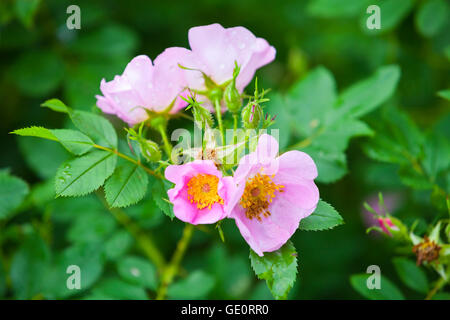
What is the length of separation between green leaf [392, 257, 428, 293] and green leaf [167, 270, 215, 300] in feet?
2.24

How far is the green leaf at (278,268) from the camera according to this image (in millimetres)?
1163

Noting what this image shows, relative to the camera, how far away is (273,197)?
4.19 feet

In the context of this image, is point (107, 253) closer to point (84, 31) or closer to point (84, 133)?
point (84, 133)

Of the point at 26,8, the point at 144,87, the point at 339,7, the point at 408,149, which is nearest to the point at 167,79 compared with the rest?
the point at 144,87

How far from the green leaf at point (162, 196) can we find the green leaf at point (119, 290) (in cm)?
48

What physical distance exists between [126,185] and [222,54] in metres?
0.45

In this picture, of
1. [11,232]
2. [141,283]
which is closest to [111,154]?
[141,283]

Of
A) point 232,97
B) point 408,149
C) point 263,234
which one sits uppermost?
point 232,97

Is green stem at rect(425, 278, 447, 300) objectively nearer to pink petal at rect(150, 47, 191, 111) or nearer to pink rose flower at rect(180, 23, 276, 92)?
pink rose flower at rect(180, 23, 276, 92)

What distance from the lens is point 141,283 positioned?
1.74 metres

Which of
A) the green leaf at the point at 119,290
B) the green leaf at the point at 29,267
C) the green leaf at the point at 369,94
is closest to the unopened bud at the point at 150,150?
the green leaf at the point at 119,290

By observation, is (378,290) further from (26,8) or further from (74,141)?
(26,8)

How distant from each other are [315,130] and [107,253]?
0.95 m

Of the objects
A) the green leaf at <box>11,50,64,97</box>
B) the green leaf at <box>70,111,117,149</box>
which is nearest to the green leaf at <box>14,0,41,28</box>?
the green leaf at <box>11,50,64,97</box>
